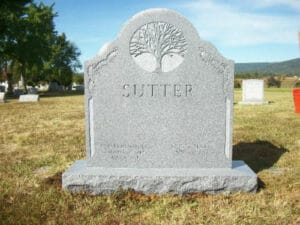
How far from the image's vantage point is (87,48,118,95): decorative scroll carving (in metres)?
4.52

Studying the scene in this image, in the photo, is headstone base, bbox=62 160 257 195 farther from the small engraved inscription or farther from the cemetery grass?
the small engraved inscription

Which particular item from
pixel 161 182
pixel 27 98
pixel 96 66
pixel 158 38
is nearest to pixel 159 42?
pixel 158 38

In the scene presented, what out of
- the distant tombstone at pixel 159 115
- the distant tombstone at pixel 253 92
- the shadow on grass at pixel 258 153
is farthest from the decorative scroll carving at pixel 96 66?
the distant tombstone at pixel 253 92

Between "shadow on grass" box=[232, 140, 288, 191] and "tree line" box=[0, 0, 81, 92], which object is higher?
"tree line" box=[0, 0, 81, 92]

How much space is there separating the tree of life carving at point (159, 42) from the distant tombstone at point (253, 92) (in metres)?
15.3

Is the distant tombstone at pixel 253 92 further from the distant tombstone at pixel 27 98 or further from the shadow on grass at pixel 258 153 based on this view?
the distant tombstone at pixel 27 98

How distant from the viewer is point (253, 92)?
63.2 ft

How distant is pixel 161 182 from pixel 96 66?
1.74 m

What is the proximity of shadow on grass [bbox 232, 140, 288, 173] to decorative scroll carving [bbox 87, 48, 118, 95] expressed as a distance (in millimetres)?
2865

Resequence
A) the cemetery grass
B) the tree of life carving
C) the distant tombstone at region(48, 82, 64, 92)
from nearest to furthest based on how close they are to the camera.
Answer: the cemetery grass
the tree of life carving
the distant tombstone at region(48, 82, 64, 92)

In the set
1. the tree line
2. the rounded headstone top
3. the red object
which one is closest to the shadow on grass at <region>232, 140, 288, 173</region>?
the rounded headstone top

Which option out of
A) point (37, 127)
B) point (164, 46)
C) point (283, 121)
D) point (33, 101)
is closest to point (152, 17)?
point (164, 46)

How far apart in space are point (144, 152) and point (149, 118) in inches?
18.6

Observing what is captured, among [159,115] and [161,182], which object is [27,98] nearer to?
[159,115]
